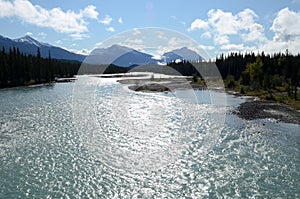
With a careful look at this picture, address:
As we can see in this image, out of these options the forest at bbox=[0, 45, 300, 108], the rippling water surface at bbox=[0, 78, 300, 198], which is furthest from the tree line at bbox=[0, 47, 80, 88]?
the rippling water surface at bbox=[0, 78, 300, 198]

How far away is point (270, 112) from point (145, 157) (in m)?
28.5

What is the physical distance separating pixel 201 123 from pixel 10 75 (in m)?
66.2

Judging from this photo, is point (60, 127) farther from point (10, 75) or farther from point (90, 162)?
point (10, 75)

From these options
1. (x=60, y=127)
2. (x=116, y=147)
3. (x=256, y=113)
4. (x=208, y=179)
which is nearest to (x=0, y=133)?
(x=60, y=127)

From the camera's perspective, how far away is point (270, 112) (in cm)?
4338

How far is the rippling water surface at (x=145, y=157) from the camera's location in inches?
648

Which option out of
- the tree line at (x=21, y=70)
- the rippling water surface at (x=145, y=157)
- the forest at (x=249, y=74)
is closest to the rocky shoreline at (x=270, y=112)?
the rippling water surface at (x=145, y=157)

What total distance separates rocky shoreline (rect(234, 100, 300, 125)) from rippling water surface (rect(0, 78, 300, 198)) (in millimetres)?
2600

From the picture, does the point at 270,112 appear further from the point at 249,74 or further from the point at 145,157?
the point at 249,74

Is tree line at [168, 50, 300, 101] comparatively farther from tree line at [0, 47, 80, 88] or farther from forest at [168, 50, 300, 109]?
tree line at [0, 47, 80, 88]

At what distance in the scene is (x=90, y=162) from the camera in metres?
20.7

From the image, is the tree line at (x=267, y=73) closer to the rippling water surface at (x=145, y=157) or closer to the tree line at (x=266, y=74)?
the tree line at (x=266, y=74)

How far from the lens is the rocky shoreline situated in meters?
38.8

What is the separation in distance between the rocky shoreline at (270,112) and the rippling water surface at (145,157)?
2600 millimetres
